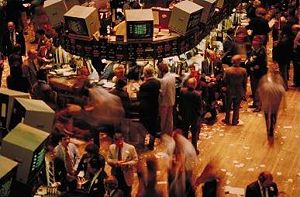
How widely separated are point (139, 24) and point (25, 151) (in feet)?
15.8

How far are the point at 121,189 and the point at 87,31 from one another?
3.57 meters

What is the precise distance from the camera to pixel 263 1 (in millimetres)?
16781

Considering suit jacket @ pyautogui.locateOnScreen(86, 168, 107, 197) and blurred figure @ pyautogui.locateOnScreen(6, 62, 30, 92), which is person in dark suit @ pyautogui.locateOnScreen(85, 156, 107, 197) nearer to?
suit jacket @ pyautogui.locateOnScreen(86, 168, 107, 197)

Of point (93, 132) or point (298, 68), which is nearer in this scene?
point (93, 132)

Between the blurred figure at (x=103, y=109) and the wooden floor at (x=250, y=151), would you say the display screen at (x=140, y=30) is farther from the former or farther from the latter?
the wooden floor at (x=250, y=151)

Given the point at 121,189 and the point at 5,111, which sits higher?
the point at 5,111

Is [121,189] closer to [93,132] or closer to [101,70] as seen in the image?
[93,132]

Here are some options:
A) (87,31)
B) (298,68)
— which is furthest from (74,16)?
(298,68)

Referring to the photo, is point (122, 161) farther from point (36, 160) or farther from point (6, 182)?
point (6, 182)

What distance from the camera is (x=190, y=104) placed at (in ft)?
30.3

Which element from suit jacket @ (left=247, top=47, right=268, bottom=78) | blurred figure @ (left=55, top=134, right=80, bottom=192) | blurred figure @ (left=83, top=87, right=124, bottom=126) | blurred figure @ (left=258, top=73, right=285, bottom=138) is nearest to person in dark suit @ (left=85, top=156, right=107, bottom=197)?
blurred figure @ (left=55, top=134, right=80, bottom=192)

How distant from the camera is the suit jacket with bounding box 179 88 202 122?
9188 millimetres

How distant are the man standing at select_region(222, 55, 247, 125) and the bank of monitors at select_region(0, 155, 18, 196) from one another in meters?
5.49

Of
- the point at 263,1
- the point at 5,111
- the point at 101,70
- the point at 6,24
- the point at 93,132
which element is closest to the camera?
the point at 5,111
